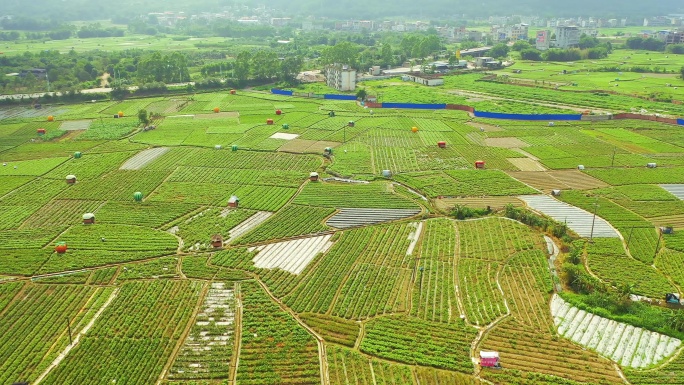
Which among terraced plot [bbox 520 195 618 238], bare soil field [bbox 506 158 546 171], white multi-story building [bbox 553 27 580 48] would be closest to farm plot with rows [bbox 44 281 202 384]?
terraced plot [bbox 520 195 618 238]

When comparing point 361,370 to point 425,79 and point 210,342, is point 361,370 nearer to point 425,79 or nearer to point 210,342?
point 210,342

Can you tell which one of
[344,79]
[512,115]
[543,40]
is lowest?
[512,115]

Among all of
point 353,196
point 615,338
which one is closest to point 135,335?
point 353,196

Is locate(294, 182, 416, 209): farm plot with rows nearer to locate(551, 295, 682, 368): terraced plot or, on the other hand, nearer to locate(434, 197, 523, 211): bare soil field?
locate(434, 197, 523, 211): bare soil field

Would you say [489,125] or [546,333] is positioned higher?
[489,125]

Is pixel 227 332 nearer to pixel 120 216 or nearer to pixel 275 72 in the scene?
pixel 120 216

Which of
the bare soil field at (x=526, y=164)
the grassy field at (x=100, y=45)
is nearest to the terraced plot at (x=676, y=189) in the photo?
the bare soil field at (x=526, y=164)

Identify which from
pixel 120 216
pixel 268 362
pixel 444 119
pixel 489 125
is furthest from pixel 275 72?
pixel 268 362
